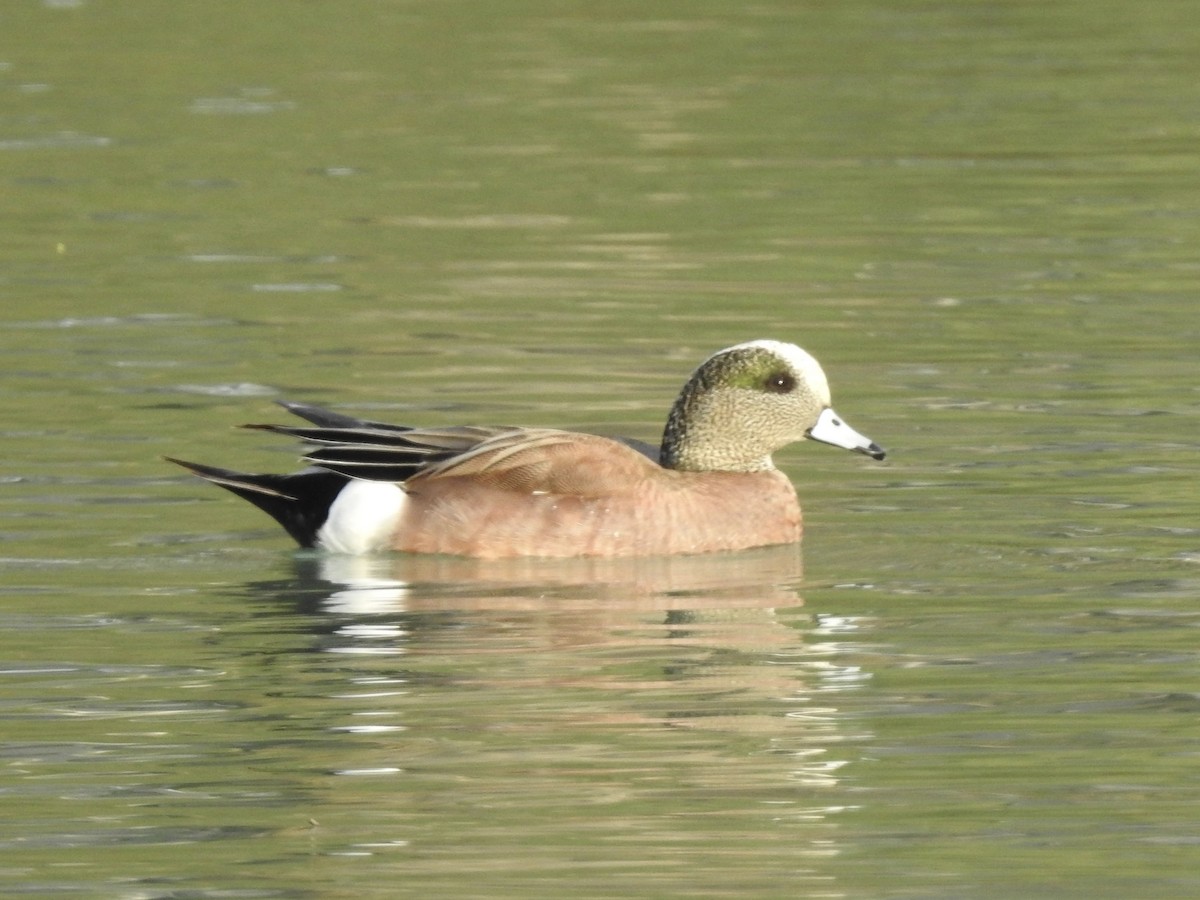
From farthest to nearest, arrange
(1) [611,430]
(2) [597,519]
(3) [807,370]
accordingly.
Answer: (1) [611,430] → (3) [807,370] → (2) [597,519]

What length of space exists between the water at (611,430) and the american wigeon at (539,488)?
106mm

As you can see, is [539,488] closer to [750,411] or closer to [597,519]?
[597,519]

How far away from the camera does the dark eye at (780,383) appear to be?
8.96 meters

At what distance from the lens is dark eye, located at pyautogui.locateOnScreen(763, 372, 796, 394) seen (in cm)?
896

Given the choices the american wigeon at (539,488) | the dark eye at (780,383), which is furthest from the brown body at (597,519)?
the dark eye at (780,383)

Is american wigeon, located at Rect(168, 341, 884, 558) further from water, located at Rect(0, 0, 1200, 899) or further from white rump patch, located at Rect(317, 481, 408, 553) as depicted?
water, located at Rect(0, 0, 1200, 899)

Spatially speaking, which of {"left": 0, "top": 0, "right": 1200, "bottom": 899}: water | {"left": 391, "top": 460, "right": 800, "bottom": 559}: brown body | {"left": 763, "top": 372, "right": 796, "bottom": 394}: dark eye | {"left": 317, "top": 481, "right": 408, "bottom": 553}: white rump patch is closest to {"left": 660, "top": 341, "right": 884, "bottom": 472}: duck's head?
{"left": 763, "top": 372, "right": 796, "bottom": 394}: dark eye

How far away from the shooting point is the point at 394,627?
7785 mm

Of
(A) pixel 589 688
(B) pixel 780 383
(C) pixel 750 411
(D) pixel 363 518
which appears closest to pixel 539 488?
(D) pixel 363 518

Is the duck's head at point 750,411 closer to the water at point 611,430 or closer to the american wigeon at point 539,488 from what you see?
the american wigeon at point 539,488

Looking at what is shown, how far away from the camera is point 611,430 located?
10.2m

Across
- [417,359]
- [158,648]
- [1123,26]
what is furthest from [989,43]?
[158,648]

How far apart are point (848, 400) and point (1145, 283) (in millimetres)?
2506

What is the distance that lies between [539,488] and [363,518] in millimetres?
566
